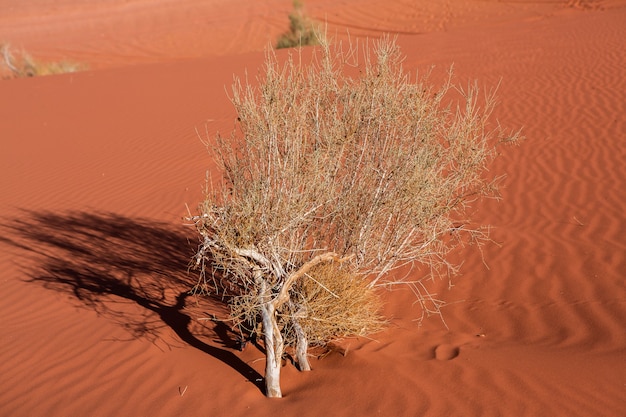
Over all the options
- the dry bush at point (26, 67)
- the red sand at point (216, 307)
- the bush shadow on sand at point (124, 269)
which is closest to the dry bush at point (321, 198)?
the red sand at point (216, 307)

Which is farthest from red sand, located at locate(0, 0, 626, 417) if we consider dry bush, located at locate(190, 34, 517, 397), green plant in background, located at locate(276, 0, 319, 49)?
green plant in background, located at locate(276, 0, 319, 49)

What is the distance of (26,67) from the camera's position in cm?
2116

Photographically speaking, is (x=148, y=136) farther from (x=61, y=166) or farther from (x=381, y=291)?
(x=381, y=291)

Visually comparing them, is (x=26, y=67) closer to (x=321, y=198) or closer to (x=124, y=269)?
(x=124, y=269)

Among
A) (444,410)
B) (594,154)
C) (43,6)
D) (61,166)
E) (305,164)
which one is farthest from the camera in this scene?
(43,6)

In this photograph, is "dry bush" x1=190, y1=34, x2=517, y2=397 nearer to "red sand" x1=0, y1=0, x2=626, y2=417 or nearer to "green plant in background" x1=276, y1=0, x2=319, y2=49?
"red sand" x1=0, y1=0, x2=626, y2=417

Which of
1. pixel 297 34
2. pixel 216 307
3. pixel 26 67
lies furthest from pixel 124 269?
pixel 297 34

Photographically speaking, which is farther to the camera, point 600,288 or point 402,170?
point 600,288

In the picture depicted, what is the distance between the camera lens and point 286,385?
4.14m

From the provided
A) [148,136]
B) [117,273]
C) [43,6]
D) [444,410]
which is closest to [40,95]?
[148,136]

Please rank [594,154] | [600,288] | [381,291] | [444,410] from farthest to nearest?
1. [594,154]
2. [381,291]
3. [600,288]
4. [444,410]

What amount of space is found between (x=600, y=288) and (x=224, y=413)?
140 inches

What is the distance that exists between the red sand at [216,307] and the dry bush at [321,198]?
0.42 meters

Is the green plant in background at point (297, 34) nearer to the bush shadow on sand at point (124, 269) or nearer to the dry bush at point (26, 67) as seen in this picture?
the dry bush at point (26, 67)
